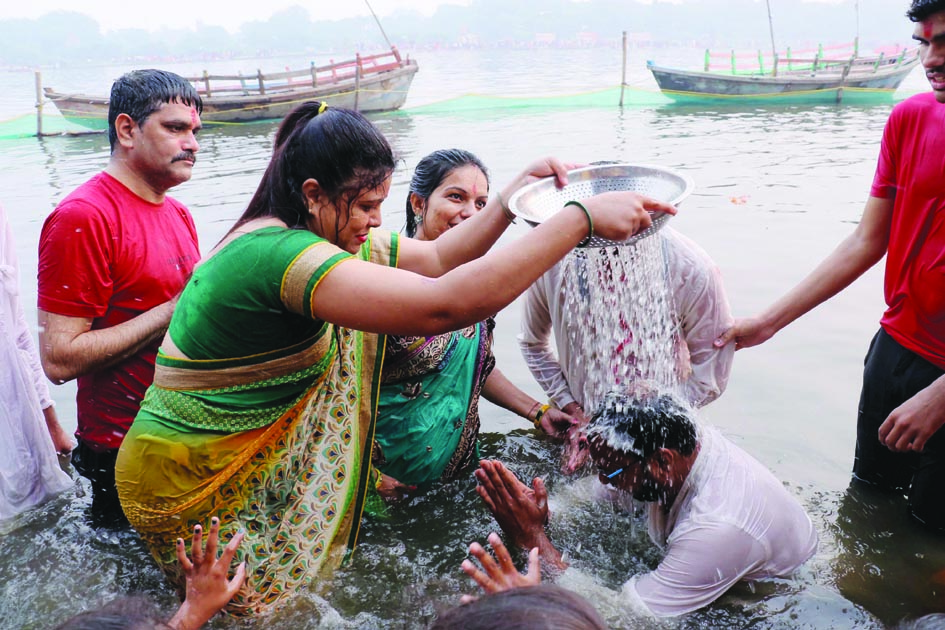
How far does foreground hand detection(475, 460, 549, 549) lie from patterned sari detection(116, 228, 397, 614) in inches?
16.6

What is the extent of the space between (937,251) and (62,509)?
3665mm

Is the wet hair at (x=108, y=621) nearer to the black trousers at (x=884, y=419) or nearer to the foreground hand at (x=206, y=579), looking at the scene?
the foreground hand at (x=206, y=579)

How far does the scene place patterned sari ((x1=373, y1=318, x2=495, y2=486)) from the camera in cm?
310

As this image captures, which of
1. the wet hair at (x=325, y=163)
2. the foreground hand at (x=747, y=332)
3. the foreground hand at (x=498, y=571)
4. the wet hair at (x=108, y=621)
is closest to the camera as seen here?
the wet hair at (x=108, y=621)

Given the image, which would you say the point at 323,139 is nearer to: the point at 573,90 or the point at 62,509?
the point at 62,509

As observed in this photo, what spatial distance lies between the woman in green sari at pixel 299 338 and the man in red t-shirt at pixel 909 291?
1211mm

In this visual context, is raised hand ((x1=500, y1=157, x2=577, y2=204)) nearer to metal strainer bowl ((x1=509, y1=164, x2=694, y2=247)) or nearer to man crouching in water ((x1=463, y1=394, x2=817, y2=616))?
metal strainer bowl ((x1=509, y1=164, x2=694, y2=247))

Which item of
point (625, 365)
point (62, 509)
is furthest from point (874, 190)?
point (62, 509)

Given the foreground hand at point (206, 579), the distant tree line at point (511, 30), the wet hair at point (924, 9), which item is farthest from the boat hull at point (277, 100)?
the distant tree line at point (511, 30)

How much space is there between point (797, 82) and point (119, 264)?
21.1 meters

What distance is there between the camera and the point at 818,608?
2.71 m

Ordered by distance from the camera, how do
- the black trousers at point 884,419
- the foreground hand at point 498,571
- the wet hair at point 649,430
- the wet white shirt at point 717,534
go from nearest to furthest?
the foreground hand at point 498,571 → the wet white shirt at point 717,534 → the wet hair at point 649,430 → the black trousers at point 884,419

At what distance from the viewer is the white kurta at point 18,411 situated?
3.09m

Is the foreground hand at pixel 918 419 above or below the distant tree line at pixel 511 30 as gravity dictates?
below
